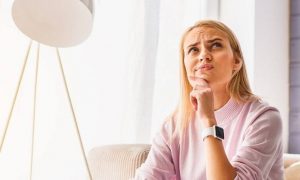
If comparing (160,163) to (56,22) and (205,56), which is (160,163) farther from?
(56,22)

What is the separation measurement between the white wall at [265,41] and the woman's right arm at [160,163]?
60.8 inches

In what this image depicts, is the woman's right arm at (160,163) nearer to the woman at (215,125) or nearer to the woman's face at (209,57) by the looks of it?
the woman at (215,125)

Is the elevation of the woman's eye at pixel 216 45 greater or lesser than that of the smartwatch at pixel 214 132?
greater

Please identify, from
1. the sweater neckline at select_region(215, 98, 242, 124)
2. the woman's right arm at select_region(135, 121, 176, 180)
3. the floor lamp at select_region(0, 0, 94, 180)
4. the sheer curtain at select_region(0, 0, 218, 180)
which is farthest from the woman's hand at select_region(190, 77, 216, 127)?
the sheer curtain at select_region(0, 0, 218, 180)

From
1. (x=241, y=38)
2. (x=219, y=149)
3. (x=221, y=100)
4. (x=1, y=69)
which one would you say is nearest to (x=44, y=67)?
(x=1, y=69)

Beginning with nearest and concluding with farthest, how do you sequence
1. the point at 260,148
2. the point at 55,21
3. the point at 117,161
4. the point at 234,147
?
the point at 260,148, the point at 234,147, the point at 55,21, the point at 117,161

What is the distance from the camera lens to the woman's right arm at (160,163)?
1.34 m

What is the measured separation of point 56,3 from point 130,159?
0.65m

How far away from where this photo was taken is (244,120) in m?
1.30

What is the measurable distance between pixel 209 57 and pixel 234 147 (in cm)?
30

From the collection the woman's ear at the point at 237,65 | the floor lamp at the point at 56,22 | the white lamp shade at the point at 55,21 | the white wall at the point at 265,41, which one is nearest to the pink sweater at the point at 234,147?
the woman's ear at the point at 237,65

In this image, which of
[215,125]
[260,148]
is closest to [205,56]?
[215,125]

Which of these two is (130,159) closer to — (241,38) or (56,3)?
(56,3)

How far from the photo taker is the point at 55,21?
148 centimetres
